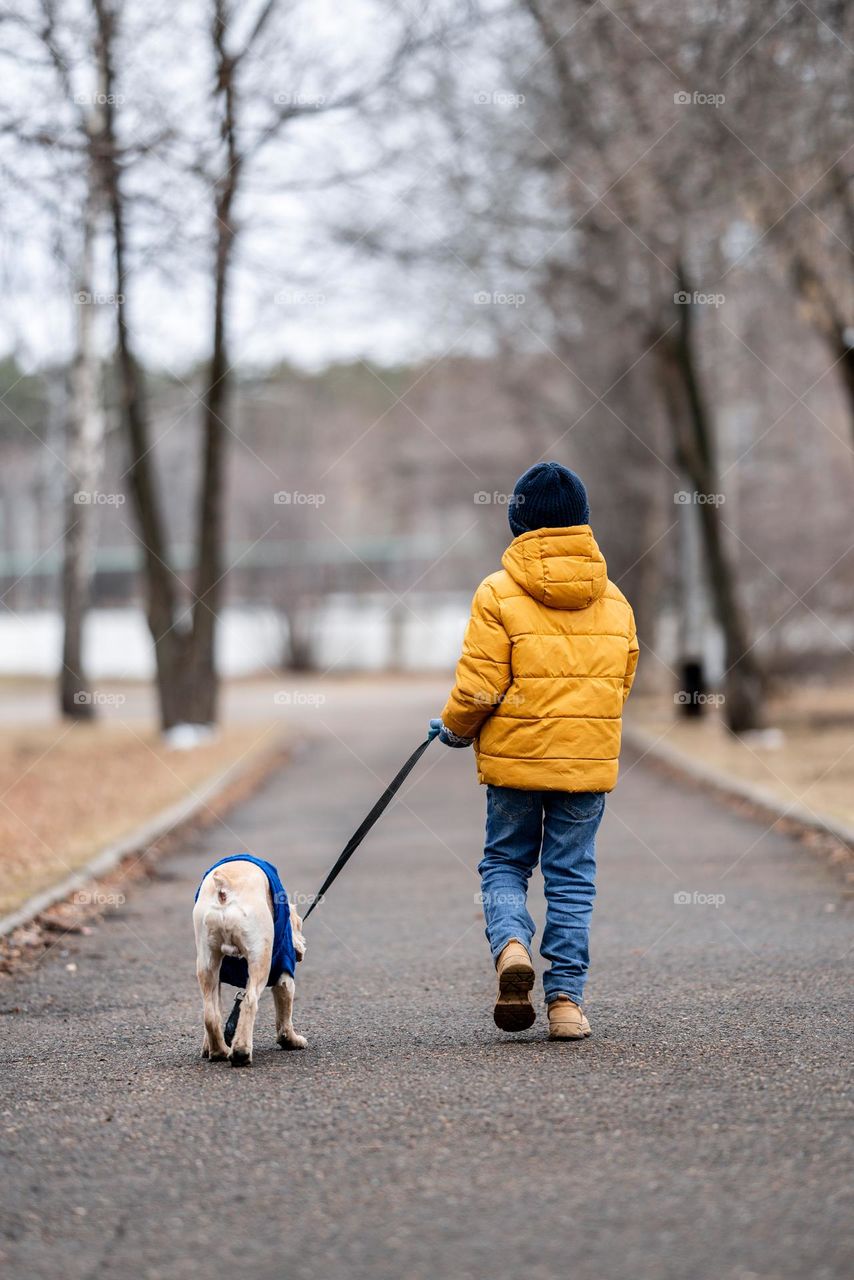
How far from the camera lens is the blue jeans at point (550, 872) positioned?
5.48 meters

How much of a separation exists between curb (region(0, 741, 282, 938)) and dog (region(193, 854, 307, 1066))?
2.64 metres

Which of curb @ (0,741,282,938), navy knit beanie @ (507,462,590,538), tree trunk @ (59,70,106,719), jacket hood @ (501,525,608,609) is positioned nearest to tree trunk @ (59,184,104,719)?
tree trunk @ (59,70,106,719)

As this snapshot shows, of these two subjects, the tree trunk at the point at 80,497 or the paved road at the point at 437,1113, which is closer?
the paved road at the point at 437,1113

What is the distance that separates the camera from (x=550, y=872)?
5.58 m

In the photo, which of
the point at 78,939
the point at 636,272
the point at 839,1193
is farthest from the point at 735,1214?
the point at 636,272

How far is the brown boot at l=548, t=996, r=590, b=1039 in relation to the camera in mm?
5340

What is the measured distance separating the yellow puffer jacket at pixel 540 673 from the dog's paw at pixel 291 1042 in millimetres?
1093

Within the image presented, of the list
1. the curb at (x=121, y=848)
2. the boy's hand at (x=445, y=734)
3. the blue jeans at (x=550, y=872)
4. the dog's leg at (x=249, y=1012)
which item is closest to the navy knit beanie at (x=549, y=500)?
the boy's hand at (x=445, y=734)

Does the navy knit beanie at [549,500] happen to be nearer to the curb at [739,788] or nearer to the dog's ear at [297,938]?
the dog's ear at [297,938]

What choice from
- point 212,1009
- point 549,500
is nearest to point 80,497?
point 549,500

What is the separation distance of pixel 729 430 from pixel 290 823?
1792 cm

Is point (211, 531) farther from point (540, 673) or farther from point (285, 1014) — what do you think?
point (285, 1014)

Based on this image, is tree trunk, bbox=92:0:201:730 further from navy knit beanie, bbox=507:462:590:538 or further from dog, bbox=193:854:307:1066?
dog, bbox=193:854:307:1066

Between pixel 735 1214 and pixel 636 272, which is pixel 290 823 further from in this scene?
pixel 636 272
